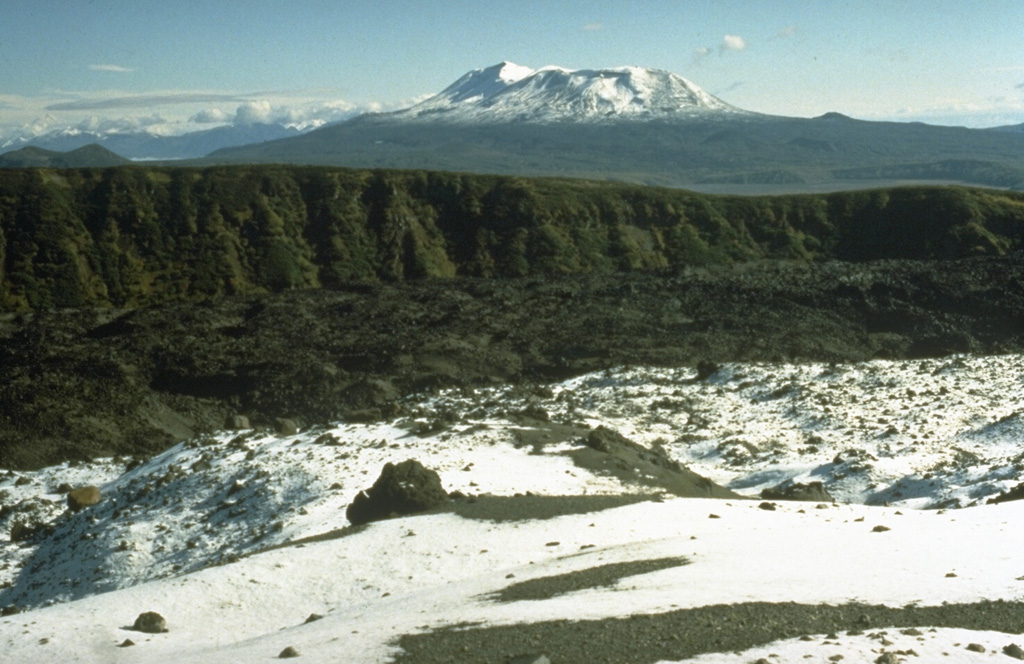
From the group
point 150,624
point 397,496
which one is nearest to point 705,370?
point 397,496

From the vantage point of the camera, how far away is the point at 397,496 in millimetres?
17047

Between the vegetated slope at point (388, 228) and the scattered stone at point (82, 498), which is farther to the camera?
the vegetated slope at point (388, 228)

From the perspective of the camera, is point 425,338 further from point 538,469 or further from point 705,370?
point 538,469

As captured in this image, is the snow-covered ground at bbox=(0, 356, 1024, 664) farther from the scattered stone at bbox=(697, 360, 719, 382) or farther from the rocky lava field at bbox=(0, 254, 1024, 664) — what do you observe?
the scattered stone at bbox=(697, 360, 719, 382)

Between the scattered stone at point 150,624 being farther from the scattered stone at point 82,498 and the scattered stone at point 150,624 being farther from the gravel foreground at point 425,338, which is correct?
the gravel foreground at point 425,338

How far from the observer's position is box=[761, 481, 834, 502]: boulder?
19.5 metres

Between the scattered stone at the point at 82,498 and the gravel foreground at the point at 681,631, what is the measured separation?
1207 centimetres

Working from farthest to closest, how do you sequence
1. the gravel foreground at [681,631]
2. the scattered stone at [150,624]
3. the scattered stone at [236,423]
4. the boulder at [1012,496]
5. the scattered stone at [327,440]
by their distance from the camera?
the scattered stone at [236,423], the scattered stone at [327,440], the boulder at [1012,496], the scattered stone at [150,624], the gravel foreground at [681,631]

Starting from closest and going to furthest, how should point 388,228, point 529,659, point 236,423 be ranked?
point 529,659 → point 236,423 → point 388,228

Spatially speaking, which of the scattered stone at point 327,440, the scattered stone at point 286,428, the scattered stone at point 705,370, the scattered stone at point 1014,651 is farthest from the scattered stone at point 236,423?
the scattered stone at point 1014,651

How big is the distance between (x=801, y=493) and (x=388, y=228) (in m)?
32.7

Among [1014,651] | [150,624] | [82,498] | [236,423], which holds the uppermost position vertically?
[1014,651]

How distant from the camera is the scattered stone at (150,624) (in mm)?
12820

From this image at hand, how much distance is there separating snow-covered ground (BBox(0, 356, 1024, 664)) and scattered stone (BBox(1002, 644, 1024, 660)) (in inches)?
4.2
